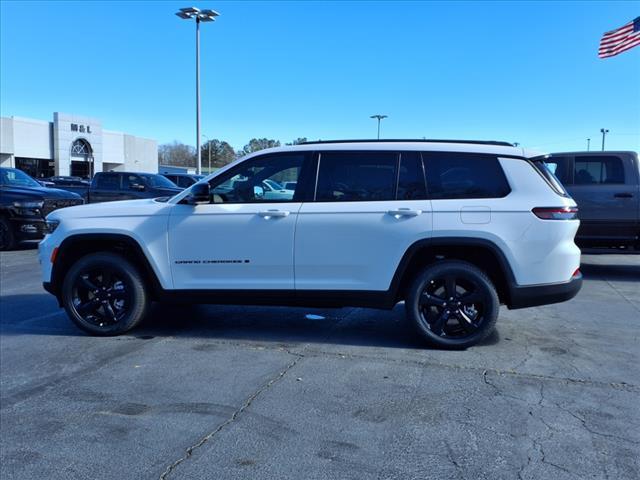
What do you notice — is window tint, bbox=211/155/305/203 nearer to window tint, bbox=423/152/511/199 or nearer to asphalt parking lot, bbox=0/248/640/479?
window tint, bbox=423/152/511/199

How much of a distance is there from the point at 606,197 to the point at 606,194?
0.18 ft

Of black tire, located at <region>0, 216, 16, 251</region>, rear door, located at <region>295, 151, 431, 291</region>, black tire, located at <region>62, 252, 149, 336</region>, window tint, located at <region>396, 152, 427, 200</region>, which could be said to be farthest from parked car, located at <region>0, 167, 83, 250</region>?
window tint, located at <region>396, 152, 427, 200</region>

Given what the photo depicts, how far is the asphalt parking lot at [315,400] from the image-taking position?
10.6 feet

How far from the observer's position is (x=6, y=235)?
12727mm

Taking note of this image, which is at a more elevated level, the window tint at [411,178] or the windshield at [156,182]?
the windshield at [156,182]

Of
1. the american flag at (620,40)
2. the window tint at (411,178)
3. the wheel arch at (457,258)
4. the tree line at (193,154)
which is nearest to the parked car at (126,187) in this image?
the window tint at (411,178)

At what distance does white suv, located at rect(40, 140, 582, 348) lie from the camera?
5105 mm

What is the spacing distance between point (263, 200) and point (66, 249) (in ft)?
7.07

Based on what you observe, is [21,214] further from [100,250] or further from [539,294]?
[539,294]

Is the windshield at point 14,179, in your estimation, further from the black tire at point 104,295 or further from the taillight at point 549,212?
the taillight at point 549,212

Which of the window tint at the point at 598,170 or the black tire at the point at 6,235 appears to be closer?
the window tint at the point at 598,170

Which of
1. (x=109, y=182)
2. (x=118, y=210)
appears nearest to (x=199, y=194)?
(x=118, y=210)

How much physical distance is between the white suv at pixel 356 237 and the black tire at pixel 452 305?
11 millimetres

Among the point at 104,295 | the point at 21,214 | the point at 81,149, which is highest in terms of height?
the point at 81,149
